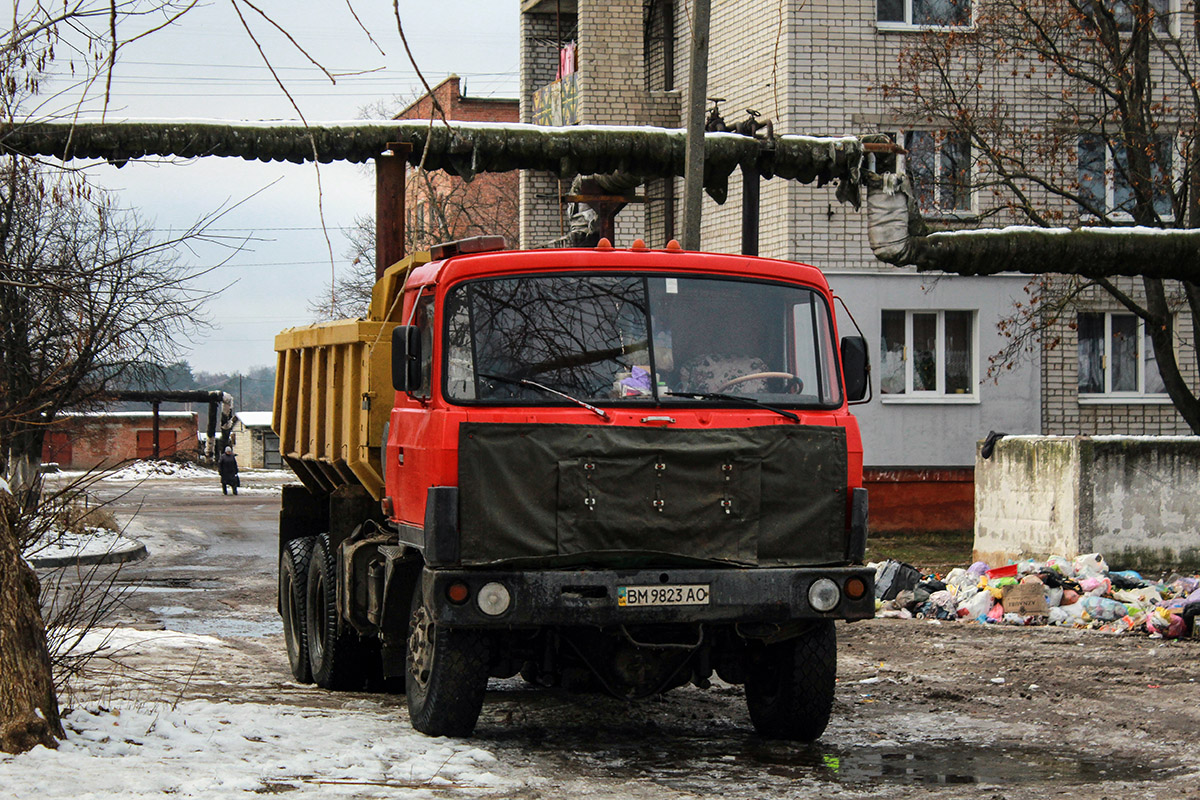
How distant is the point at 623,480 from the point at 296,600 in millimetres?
4386

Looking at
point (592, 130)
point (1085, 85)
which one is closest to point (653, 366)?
point (592, 130)

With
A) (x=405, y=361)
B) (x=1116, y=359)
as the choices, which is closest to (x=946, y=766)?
(x=405, y=361)

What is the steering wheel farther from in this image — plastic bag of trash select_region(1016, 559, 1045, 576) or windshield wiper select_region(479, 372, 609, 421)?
plastic bag of trash select_region(1016, 559, 1045, 576)

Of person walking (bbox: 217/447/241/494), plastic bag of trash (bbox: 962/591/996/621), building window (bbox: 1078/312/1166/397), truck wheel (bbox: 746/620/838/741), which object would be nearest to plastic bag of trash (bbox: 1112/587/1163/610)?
plastic bag of trash (bbox: 962/591/996/621)

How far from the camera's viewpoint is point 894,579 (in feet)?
49.7

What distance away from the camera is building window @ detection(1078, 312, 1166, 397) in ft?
78.2

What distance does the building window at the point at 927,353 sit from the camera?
2322 centimetres

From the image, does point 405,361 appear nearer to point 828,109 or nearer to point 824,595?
point 824,595

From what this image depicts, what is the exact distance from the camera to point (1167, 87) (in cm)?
2386

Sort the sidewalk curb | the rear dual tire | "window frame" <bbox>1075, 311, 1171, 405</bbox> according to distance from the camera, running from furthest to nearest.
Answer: "window frame" <bbox>1075, 311, 1171, 405</bbox>, the sidewalk curb, the rear dual tire

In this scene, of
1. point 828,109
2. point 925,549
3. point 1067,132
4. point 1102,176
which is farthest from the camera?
point 1102,176

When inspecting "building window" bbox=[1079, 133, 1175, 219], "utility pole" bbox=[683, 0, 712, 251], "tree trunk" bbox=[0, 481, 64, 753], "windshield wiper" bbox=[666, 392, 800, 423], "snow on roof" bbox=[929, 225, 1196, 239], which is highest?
"building window" bbox=[1079, 133, 1175, 219]

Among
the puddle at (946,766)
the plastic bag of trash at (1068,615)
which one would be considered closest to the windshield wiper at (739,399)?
the puddle at (946,766)

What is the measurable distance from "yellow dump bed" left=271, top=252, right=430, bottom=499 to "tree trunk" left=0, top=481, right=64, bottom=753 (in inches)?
112
